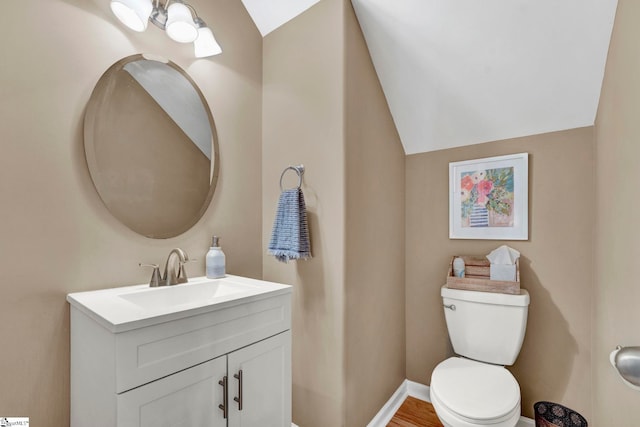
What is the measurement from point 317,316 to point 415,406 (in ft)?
3.30

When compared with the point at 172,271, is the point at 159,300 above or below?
below

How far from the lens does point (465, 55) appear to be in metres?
1.49

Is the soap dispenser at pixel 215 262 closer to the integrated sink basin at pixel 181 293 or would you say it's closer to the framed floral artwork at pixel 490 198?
the integrated sink basin at pixel 181 293

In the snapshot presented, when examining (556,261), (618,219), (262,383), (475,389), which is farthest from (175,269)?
(556,261)

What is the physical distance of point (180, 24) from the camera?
4.19ft

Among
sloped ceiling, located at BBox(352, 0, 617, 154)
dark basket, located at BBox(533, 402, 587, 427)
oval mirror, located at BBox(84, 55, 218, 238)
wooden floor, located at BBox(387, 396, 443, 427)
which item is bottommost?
wooden floor, located at BBox(387, 396, 443, 427)

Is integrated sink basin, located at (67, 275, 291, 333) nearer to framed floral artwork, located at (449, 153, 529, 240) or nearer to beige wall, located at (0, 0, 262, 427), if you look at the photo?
beige wall, located at (0, 0, 262, 427)

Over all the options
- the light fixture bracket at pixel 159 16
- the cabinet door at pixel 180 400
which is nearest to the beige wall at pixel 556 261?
the cabinet door at pixel 180 400

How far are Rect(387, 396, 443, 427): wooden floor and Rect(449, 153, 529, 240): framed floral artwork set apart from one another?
108 centimetres

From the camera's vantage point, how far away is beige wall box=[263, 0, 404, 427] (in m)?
1.41

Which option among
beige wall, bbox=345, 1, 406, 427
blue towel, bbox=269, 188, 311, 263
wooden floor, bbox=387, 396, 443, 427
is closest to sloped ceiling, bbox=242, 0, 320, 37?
beige wall, bbox=345, 1, 406, 427

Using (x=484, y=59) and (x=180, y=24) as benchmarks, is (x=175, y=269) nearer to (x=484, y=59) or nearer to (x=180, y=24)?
(x=180, y=24)

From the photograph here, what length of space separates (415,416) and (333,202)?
4.62ft

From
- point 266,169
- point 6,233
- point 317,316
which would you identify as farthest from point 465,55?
point 6,233
